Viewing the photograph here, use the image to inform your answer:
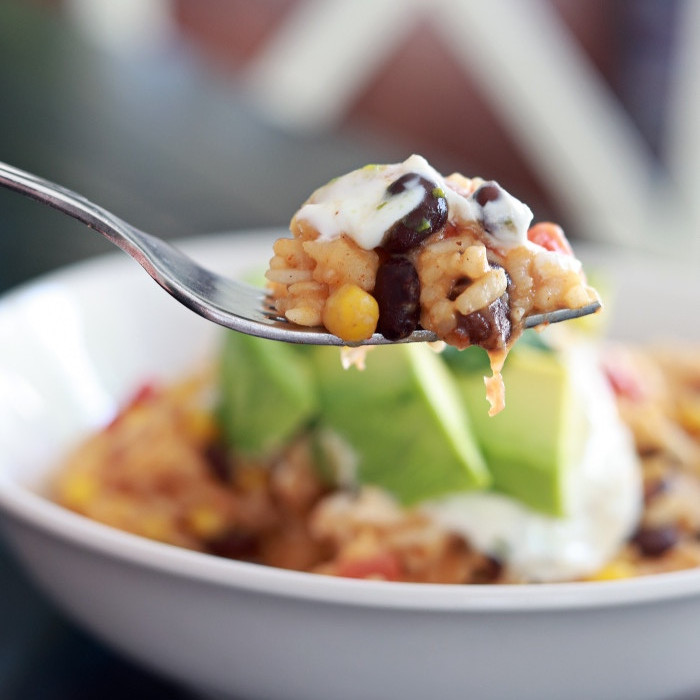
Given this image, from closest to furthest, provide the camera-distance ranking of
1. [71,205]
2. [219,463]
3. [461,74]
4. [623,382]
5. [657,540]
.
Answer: [71,205] → [657,540] → [219,463] → [623,382] → [461,74]

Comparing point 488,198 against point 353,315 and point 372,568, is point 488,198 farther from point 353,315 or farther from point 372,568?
point 372,568

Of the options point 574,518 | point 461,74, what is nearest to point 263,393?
point 574,518

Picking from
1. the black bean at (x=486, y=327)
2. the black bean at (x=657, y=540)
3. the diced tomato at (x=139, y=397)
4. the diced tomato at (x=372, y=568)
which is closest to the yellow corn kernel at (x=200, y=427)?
the diced tomato at (x=139, y=397)

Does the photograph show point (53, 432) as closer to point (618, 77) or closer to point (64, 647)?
point (64, 647)

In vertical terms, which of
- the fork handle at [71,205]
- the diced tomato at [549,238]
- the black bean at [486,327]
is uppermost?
the fork handle at [71,205]

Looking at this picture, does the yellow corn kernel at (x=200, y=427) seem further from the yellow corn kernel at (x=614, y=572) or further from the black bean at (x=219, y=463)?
the yellow corn kernel at (x=614, y=572)

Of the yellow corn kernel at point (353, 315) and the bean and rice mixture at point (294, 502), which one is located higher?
the yellow corn kernel at point (353, 315)

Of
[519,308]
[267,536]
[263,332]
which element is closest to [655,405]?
[267,536]
